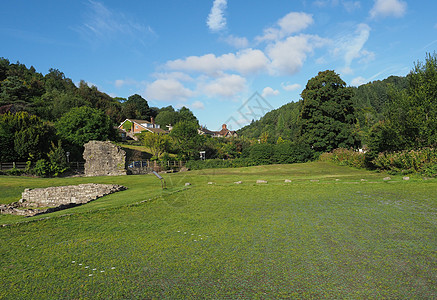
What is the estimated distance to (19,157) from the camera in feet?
108

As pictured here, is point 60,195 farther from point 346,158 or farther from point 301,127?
point 301,127

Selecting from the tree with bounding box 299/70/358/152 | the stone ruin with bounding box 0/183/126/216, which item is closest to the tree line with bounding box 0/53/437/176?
the tree with bounding box 299/70/358/152

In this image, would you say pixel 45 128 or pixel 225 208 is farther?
pixel 45 128

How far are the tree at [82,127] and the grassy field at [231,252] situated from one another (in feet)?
126

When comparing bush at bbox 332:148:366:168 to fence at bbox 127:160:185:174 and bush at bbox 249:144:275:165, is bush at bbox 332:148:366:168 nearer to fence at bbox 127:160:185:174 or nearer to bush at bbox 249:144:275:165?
bush at bbox 249:144:275:165

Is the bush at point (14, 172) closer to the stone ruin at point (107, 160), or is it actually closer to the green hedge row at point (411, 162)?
the stone ruin at point (107, 160)

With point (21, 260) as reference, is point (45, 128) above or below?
above

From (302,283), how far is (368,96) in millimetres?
131454

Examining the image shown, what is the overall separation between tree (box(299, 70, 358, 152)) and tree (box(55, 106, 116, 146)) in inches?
1334

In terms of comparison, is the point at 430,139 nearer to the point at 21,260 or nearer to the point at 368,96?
the point at 21,260

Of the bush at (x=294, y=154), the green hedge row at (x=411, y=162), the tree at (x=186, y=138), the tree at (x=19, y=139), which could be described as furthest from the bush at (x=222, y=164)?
the tree at (x=19, y=139)

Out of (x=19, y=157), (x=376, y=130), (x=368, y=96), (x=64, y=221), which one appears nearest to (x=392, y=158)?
(x=376, y=130)

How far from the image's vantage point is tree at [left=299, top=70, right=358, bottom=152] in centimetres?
3791

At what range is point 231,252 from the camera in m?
5.52
